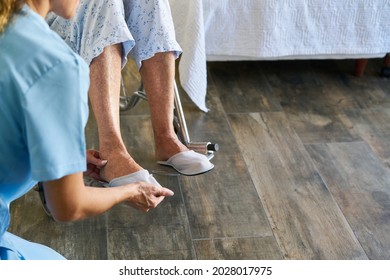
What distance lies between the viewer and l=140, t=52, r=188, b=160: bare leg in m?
1.88

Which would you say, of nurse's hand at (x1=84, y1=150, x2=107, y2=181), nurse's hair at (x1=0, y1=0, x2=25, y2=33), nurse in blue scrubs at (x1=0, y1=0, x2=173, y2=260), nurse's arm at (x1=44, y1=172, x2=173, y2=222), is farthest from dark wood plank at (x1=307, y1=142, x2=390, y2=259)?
nurse's hair at (x1=0, y1=0, x2=25, y2=33)

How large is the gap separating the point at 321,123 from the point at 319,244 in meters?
0.70

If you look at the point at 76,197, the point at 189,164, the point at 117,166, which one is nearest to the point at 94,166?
the point at 117,166

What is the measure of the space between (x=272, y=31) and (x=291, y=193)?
0.69 meters

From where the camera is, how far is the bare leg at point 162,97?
1.88 m

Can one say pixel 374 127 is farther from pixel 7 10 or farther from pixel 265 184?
pixel 7 10

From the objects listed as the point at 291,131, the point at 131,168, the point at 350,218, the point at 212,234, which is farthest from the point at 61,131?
the point at 291,131

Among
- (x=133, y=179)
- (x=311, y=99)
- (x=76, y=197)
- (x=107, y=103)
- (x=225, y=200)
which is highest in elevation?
(x=76, y=197)

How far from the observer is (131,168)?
170cm

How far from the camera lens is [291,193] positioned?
6.47ft

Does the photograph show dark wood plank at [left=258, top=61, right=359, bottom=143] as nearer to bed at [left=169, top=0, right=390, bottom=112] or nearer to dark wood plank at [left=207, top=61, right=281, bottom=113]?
dark wood plank at [left=207, top=61, right=281, bottom=113]

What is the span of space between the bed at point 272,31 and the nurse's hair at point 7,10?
1329 millimetres

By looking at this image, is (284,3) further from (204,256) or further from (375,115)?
(204,256)

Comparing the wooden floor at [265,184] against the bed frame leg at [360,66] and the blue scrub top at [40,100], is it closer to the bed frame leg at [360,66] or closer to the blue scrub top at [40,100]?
the bed frame leg at [360,66]
